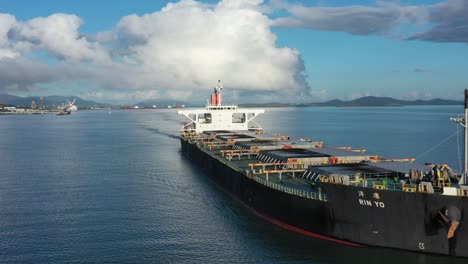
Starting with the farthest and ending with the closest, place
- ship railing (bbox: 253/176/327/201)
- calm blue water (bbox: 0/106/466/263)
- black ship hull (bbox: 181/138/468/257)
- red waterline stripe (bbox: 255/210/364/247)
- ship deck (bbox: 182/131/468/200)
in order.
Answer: ship railing (bbox: 253/176/327/201), calm blue water (bbox: 0/106/466/263), red waterline stripe (bbox: 255/210/364/247), ship deck (bbox: 182/131/468/200), black ship hull (bbox: 181/138/468/257)

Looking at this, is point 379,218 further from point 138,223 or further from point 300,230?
point 138,223

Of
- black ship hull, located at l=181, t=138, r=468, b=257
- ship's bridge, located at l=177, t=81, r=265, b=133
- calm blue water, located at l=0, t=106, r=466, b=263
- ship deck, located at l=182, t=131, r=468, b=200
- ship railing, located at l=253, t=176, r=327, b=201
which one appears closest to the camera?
black ship hull, located at l=181, t=138, r=468, b=257

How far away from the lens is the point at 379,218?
2312 cm

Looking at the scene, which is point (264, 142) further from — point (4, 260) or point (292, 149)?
point (4, 260)

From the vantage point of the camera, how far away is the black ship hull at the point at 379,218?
2139 cm

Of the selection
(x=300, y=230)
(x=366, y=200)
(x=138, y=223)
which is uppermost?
(x=366, y=200)

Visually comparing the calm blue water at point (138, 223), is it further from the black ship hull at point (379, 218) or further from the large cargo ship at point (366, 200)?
the large cargo ship at point (366, 200)

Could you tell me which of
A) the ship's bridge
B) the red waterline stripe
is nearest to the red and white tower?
the ship's bridge

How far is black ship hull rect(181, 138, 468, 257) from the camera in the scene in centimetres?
2139

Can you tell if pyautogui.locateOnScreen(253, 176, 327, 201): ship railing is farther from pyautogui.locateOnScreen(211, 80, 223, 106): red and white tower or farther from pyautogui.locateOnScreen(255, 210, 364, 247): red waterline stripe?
pyautogui.locateOnScreen(211, 80, 223, 106): red and white tower

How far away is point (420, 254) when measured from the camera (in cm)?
2244

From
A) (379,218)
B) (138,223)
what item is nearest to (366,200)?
(379,218)

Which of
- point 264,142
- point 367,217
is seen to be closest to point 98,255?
point 367,217

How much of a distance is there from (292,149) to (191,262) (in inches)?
865
